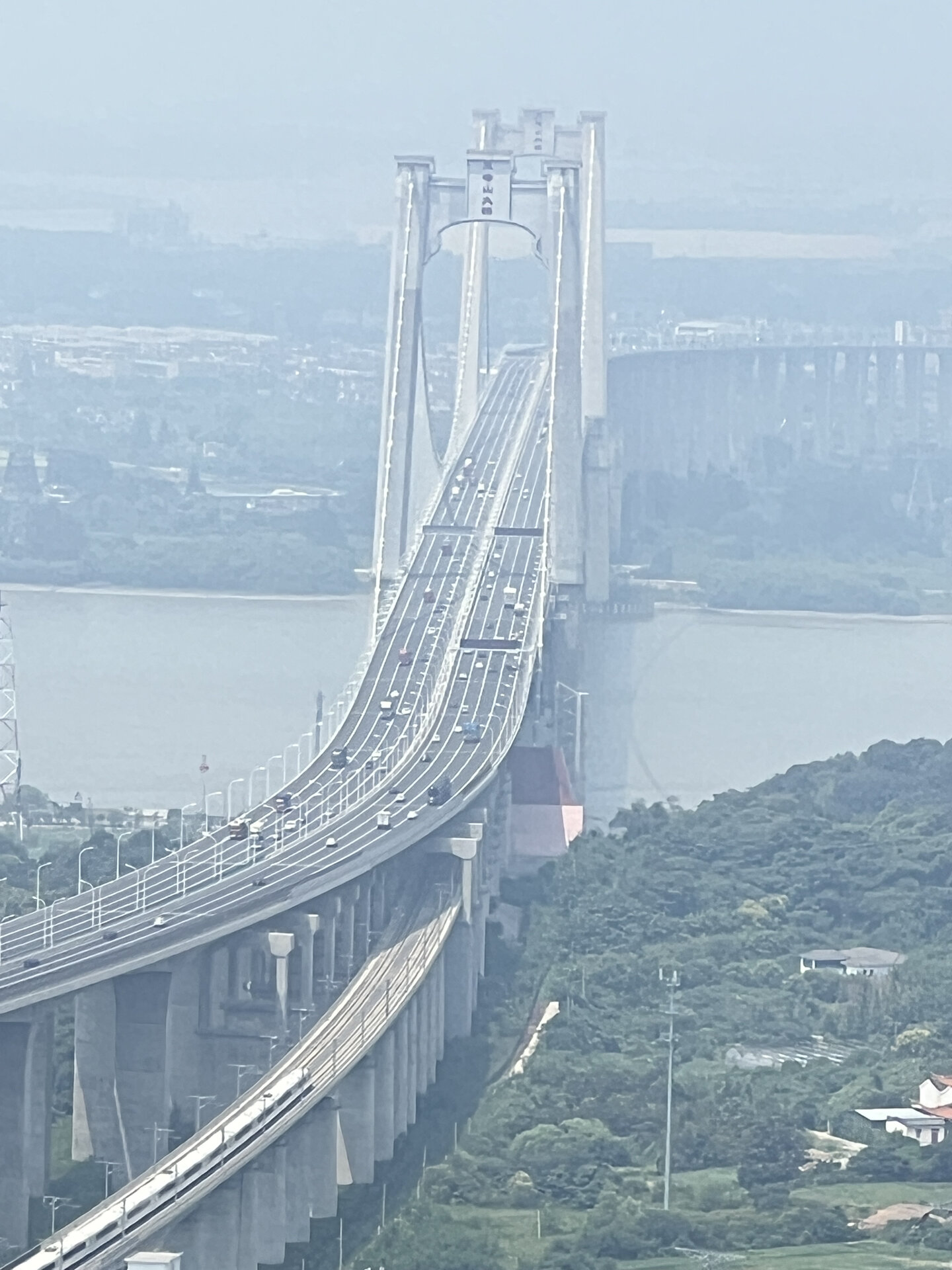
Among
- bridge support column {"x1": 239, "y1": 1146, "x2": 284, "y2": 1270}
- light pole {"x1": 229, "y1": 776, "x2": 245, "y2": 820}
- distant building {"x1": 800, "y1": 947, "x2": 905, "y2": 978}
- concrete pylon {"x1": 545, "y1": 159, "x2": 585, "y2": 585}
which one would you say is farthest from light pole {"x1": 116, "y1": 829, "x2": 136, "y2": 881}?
concrete pylon {"x1": 545, "y1": 159, "x2": 585, "y2": 585}

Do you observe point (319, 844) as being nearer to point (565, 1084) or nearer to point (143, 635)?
point (565, 1084)

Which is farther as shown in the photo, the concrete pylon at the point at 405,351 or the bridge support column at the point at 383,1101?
the concrete pylon at the point at 405,351

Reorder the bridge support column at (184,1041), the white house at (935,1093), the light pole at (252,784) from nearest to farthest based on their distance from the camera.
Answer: the bridge support column at (184,1041), the white house at (935,1093), the light pole at (252,784)

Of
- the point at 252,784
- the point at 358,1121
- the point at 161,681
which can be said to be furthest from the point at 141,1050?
the point at 161,681

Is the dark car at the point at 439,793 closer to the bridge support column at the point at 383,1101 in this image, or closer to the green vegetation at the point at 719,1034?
the green vegetation at the point at 719,1034

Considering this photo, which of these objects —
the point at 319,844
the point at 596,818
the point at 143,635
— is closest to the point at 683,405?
the point at 143,635

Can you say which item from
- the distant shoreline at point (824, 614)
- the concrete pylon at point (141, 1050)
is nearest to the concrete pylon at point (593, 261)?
the distant shoreline at point (824, 614)

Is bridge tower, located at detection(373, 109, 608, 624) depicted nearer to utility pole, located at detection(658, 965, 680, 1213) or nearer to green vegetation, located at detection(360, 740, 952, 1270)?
green vegetation, located at detection(360, 740, 952, 1270)

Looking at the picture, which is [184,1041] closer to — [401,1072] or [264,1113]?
[401,1072]

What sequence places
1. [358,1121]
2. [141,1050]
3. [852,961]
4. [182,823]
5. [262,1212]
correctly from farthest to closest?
1. [182,823]
2. [852,961]
3. [141,1050]
4. [358,1121]
5. [262,1212]
